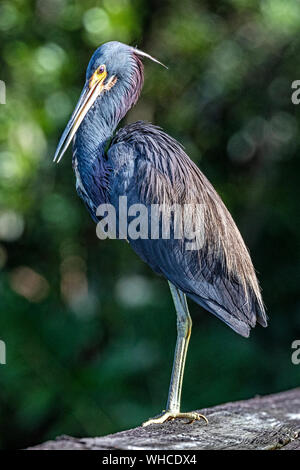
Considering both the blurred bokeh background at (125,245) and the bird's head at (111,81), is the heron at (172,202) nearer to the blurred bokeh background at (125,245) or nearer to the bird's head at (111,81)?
the bird's head at (111,81)

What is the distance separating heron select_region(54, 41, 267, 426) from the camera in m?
2.91

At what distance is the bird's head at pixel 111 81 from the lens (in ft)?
10.1

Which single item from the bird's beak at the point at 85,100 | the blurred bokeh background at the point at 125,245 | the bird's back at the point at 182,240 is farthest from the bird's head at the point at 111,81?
the blurred bokeh background at the point at 125,245

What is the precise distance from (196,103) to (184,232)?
3376 mm

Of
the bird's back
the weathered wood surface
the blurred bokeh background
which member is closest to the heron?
the bird's back

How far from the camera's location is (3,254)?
6.39 meters

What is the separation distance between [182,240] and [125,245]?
340 cm

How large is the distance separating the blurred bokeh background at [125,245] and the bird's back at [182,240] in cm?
254

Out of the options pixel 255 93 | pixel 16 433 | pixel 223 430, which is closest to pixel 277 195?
pixel 255 93

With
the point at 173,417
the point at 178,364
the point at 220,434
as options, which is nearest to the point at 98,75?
the point at 178,364

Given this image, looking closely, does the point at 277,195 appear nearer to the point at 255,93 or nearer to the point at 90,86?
the point at 255,93

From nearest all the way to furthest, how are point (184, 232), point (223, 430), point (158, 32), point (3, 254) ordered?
point (223, 430), point (184, 232), point (158, 32), point (3, 254)

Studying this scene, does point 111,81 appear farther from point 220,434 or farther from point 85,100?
point 220,434

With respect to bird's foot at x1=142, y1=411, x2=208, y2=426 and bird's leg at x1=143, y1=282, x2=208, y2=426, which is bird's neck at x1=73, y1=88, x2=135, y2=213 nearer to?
bird's leg at x1=143, y1=282, x2=208, y2=426
